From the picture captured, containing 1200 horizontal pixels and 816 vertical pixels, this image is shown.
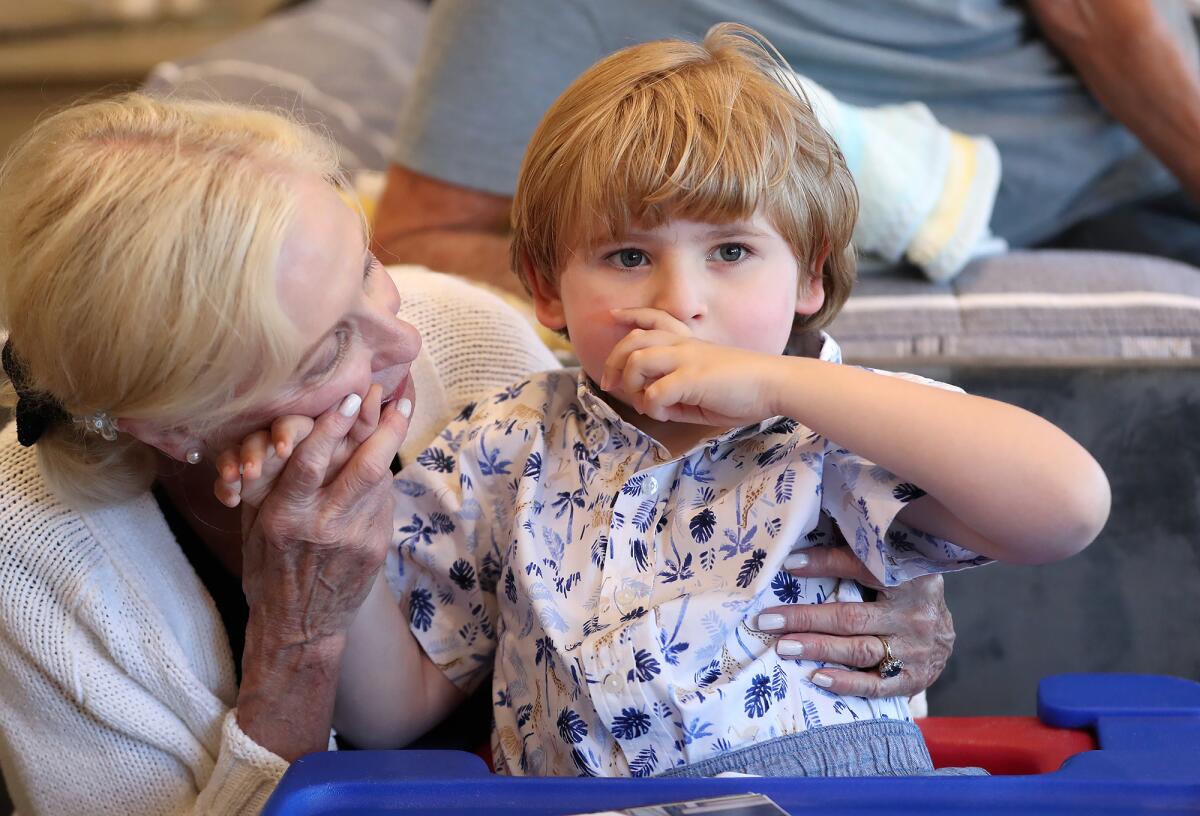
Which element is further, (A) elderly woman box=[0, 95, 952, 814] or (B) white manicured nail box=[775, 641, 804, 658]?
(B) white manicured nail box=[775, 641, 804, 658]

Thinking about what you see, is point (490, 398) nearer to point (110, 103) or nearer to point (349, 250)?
point (349, 250)

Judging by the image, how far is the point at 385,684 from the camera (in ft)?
3.33

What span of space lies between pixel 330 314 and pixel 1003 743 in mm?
667

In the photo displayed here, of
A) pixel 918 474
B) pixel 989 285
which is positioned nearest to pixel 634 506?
pixel 918 474

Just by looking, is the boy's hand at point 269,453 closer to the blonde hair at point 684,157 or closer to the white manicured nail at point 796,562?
the blonde hair at point 684,157

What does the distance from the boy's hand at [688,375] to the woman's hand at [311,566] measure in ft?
0.64

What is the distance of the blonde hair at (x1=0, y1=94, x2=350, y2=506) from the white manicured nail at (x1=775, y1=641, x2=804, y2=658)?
43 cm

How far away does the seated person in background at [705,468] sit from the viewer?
0.81 meters

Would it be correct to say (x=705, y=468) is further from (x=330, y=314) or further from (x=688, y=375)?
(x=330, y=314)

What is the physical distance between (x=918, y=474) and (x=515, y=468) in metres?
0.38

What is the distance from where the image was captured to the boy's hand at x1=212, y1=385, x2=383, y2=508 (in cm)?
84

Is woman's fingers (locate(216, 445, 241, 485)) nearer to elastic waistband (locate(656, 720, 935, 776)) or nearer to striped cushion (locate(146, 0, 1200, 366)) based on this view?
elastic waistband (locate(656, 720, 935, 776))

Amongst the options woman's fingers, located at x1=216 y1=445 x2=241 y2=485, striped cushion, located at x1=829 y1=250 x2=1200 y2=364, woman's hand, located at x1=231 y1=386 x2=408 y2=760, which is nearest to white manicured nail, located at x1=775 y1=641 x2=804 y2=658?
woman's hand, located at x1=231 y1=386 x2=408 y2=760

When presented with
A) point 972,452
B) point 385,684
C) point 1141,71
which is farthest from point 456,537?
point 1141,71
